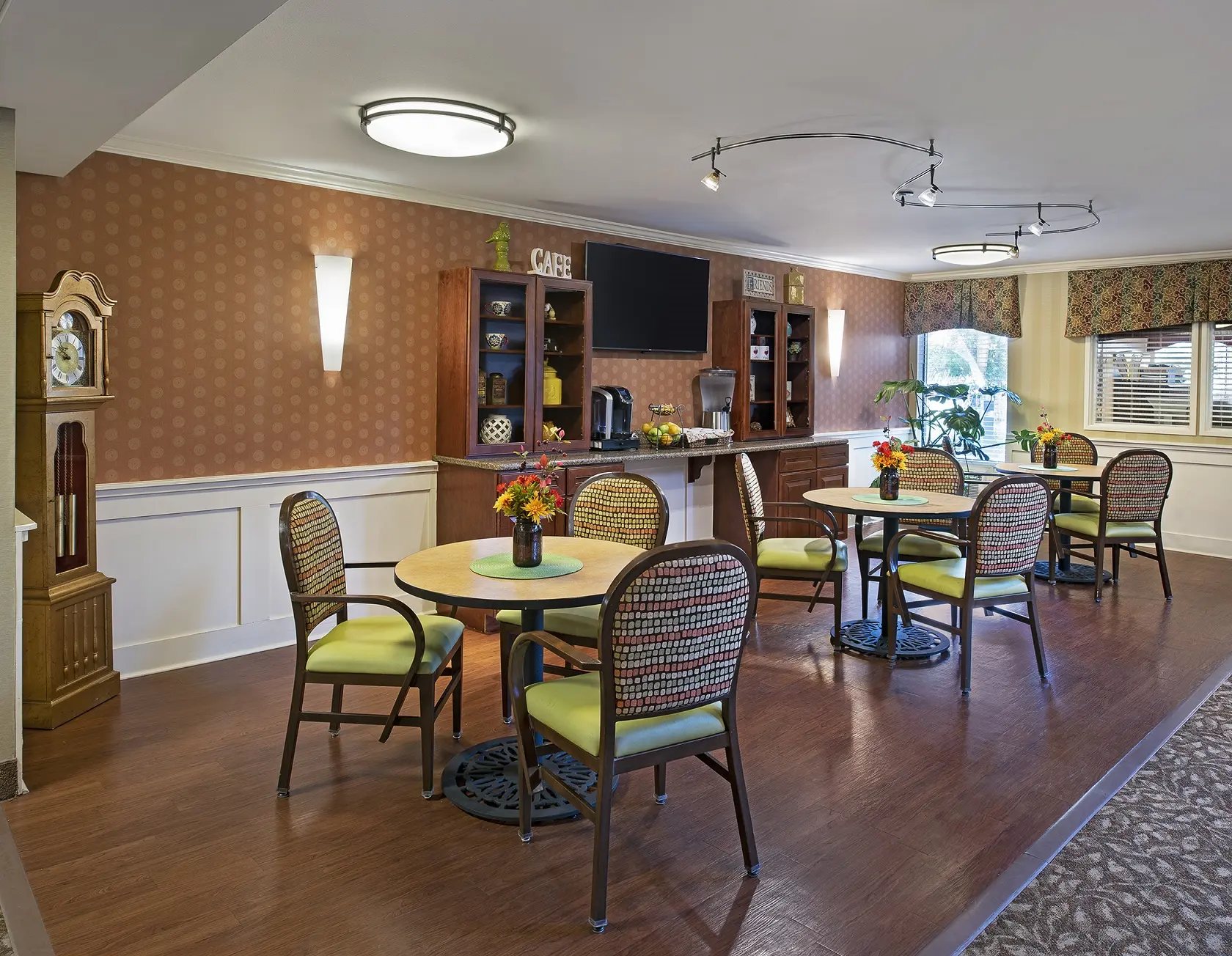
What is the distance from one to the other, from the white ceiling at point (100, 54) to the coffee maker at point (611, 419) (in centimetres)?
319

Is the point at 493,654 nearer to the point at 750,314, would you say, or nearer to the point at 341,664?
the point at 341,664

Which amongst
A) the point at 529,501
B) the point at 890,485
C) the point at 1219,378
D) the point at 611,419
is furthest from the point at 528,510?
the point at 1219,378

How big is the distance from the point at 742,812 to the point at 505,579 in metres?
1.01

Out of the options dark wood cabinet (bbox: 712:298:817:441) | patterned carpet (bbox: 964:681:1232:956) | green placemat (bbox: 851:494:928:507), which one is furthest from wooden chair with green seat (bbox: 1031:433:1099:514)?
→ patterned carpet (bbox: 964:681:1232:956)

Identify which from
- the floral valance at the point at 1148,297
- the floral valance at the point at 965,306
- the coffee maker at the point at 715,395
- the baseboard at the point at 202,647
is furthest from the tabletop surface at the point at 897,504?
the floral valance at the point at 965,306

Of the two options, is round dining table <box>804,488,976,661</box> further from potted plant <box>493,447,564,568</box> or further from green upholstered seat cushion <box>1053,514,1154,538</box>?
potted plant <box>493,447,564,568</box>

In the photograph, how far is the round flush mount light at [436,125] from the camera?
11.1 feet

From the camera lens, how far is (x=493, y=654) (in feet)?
14.7

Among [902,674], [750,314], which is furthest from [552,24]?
[750,314]

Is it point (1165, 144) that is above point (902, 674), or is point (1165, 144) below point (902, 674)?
above

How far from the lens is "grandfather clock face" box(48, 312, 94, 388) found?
348cm

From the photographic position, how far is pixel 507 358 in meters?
5.34

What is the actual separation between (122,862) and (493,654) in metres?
2.13

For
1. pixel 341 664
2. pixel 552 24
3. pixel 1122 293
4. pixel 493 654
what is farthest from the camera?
pixel 1122 293
